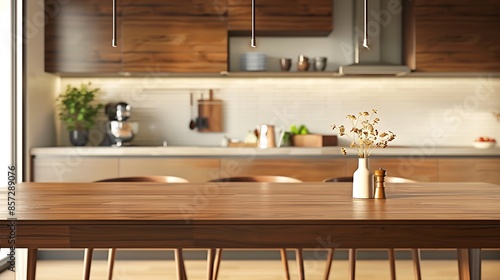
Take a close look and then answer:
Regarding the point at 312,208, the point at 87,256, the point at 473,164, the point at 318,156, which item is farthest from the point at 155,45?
the point at 312,208

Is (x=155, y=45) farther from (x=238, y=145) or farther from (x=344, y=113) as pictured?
(x=344, y=113)

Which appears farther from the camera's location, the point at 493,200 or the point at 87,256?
the point at 87,256

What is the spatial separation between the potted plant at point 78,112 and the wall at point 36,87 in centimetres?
14

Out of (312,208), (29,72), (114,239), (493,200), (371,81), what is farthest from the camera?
(371,81)

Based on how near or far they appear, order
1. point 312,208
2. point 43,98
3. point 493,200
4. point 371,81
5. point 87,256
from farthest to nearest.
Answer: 1. point 371,81
2. point 43,98
3. point 87,256
4. point 493,200
5. point 312,208

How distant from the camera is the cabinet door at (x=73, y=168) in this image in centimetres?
496

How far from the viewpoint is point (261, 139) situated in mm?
5453

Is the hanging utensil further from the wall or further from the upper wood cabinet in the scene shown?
the upper wood cabinet

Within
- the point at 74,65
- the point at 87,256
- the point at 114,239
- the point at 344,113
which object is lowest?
the point at 87,256

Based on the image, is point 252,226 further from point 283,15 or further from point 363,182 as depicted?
point 283,15

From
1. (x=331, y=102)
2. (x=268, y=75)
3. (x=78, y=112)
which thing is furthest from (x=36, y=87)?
(x=331, y=102)

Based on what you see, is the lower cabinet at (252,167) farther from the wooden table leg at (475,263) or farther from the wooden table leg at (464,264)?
the wooden table leg at (475,263)

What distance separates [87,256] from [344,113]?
3028mm

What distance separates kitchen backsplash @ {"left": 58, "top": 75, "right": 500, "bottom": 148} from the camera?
571 centimetres
